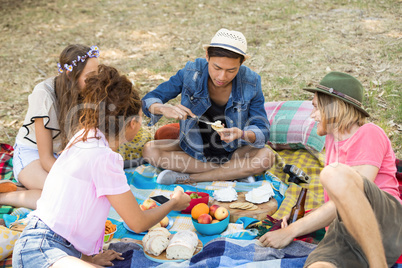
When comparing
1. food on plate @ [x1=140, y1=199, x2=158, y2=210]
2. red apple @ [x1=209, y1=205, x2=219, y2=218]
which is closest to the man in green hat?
red apple @ [x1=209, y1=205, x2=219, y2=218]

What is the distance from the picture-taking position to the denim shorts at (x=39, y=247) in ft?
7.54

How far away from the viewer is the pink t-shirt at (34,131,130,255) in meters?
2.40

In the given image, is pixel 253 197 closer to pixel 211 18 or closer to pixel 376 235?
pixel 376 235

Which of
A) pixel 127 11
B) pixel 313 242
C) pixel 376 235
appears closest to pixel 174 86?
pixel 313 242

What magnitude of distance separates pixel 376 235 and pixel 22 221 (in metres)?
2.55

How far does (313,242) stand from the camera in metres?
2.98

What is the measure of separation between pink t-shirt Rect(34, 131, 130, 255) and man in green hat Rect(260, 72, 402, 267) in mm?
1212

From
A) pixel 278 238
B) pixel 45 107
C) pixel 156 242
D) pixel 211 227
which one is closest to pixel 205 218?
pixel 211 227

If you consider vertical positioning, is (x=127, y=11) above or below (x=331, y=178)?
above

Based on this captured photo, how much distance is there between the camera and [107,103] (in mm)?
2512

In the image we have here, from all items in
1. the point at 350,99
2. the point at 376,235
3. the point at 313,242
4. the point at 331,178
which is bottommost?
the point at 313,242

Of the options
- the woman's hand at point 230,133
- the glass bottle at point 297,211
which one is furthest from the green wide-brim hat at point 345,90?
the woman's hand at point 230,133

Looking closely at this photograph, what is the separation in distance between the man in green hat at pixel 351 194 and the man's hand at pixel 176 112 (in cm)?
132

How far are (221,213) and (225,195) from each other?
1.36ft
